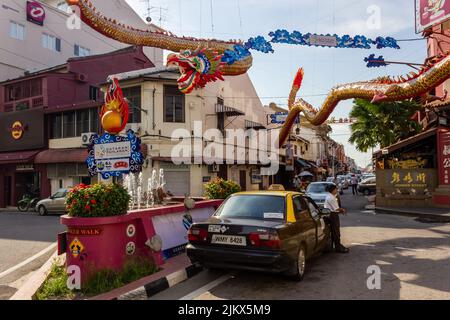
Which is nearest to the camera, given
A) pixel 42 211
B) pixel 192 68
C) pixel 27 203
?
pixel 192 68

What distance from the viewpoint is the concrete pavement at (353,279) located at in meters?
5.42

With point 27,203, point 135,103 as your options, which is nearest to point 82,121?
point 135,103

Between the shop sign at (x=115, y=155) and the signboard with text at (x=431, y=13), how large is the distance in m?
16.6

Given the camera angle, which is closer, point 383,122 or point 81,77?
point 383,122

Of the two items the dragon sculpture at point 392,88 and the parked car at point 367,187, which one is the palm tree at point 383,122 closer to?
the dragon sculpture at point 392,88

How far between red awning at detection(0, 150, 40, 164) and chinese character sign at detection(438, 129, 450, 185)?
81.3 ft

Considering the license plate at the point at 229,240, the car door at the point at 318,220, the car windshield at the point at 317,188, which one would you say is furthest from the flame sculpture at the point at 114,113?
the car windshield at the point at 317,188

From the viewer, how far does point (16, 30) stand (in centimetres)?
3262

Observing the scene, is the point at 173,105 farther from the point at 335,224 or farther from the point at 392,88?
the point at 335,224

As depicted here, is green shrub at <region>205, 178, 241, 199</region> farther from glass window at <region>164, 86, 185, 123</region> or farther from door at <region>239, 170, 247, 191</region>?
door at <region>239, 170, 247, 191</region>

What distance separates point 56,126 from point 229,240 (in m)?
23.9

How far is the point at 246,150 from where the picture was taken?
3022cm

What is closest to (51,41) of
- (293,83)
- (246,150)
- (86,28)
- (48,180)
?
(86,28)

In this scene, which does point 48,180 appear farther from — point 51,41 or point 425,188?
point 425,188
